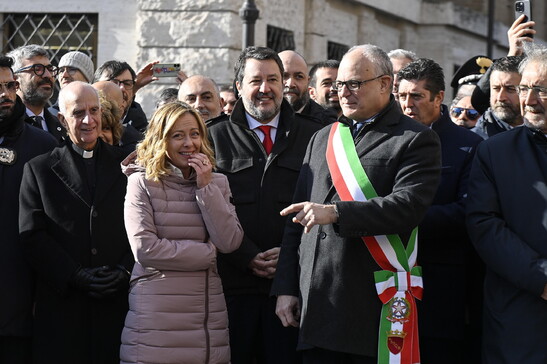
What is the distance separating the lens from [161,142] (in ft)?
20.2

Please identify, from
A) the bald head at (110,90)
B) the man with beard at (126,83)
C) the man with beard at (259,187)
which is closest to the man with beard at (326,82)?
the man with beard at (126,83)

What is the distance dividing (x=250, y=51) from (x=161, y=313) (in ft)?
6.25

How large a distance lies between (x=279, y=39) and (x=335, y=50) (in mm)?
1641

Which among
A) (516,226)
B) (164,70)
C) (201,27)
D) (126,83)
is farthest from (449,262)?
(201,27)

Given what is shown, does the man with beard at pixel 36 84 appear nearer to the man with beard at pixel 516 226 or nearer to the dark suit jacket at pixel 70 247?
the dark suit jacket at pixel 70 247

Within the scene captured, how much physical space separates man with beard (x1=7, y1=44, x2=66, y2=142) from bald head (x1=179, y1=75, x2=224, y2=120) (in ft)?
3.20

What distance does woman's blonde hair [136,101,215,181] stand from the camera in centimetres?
611

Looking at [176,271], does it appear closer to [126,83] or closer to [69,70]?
[126,83]

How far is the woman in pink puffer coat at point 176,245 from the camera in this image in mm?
5941

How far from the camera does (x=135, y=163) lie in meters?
6.33

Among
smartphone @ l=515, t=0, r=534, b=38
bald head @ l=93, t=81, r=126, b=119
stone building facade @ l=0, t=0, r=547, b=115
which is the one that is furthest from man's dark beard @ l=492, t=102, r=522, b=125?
stone building facade @ l=0, t=0, r=547, b=115

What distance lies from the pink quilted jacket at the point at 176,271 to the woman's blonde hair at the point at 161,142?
66 mm

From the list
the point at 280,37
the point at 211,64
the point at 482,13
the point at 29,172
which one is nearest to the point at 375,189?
the point at 29,172

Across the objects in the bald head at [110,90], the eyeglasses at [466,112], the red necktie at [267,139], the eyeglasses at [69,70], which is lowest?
the red necktie at [267,139]
